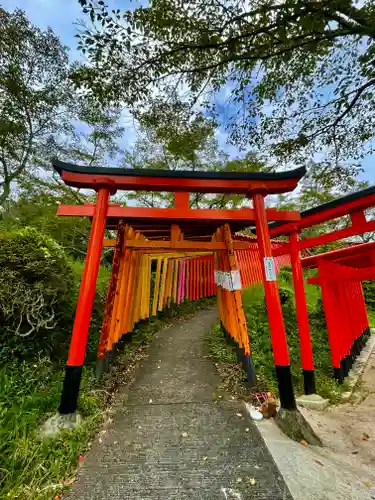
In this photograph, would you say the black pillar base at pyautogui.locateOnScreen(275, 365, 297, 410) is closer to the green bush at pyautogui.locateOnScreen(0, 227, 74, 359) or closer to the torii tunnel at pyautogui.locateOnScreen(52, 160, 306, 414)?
the torii tunnel at pyautogui.locateOnScreen(52, 160, 306, 414)

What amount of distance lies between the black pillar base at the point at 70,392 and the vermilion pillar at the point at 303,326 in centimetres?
363

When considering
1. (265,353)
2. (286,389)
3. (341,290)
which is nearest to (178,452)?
(286,389)

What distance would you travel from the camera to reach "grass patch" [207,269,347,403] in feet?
13.5

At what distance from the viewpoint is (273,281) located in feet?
10.9

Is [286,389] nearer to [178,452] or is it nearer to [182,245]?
[178,452]

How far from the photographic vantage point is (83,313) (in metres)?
3.05

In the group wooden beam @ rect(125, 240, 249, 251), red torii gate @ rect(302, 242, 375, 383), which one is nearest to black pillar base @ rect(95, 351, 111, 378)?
wooden beam @ rect(125, 240, 249, 251)

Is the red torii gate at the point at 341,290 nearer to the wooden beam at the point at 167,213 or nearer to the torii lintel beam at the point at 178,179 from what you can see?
the torii lintel beam at the point at 178,179

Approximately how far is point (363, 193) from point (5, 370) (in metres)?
5.17

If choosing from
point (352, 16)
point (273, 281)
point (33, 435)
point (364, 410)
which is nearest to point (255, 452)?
point (273, 281)

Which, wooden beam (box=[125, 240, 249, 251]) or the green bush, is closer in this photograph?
the green bush

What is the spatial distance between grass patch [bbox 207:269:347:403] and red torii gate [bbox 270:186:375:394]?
1.41 feet

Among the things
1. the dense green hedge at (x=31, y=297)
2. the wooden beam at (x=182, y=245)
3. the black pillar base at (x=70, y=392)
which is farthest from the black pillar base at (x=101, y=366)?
the wooden beam at (x=182, y=245)

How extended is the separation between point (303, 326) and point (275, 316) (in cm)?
169
